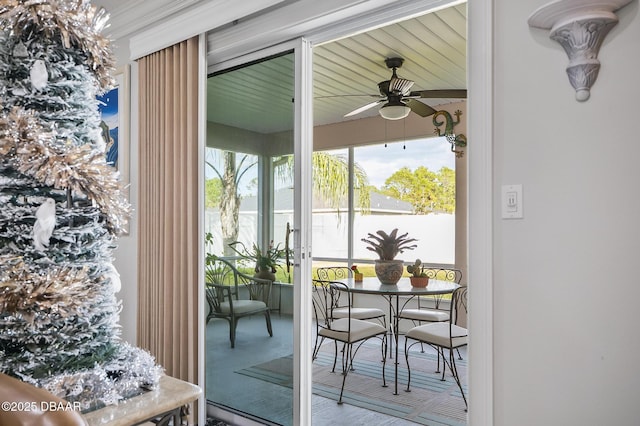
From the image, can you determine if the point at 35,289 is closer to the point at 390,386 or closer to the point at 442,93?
the point at 390,386

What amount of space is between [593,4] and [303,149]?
1.44 meters

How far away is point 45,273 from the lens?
5.14ft

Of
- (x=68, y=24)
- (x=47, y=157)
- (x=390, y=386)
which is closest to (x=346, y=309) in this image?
(x=390, y=386)

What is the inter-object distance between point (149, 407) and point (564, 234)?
156cm

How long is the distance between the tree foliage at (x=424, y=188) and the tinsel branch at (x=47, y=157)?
14.1 ft

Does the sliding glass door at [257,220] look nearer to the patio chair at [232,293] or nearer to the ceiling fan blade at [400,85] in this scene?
the patio chair at [232,293]

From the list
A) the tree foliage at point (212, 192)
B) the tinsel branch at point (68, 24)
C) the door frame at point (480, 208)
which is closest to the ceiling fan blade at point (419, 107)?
the tree foliage at point (212, 192)

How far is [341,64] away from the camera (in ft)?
12.9

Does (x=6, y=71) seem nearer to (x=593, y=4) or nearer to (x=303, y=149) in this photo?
(x=303, y=149)

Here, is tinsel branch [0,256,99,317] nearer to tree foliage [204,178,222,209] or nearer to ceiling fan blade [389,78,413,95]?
tree foliage [204,178,222,209]

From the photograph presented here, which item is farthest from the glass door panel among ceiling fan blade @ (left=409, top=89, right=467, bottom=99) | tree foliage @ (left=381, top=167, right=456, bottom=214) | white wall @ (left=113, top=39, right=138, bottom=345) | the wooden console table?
tree foliage @ (left=381, top=167, right=456, bottom=214)

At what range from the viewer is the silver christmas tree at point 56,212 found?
1520 mm

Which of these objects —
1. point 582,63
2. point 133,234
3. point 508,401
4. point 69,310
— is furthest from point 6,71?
point 508,401

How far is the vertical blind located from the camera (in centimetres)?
273
